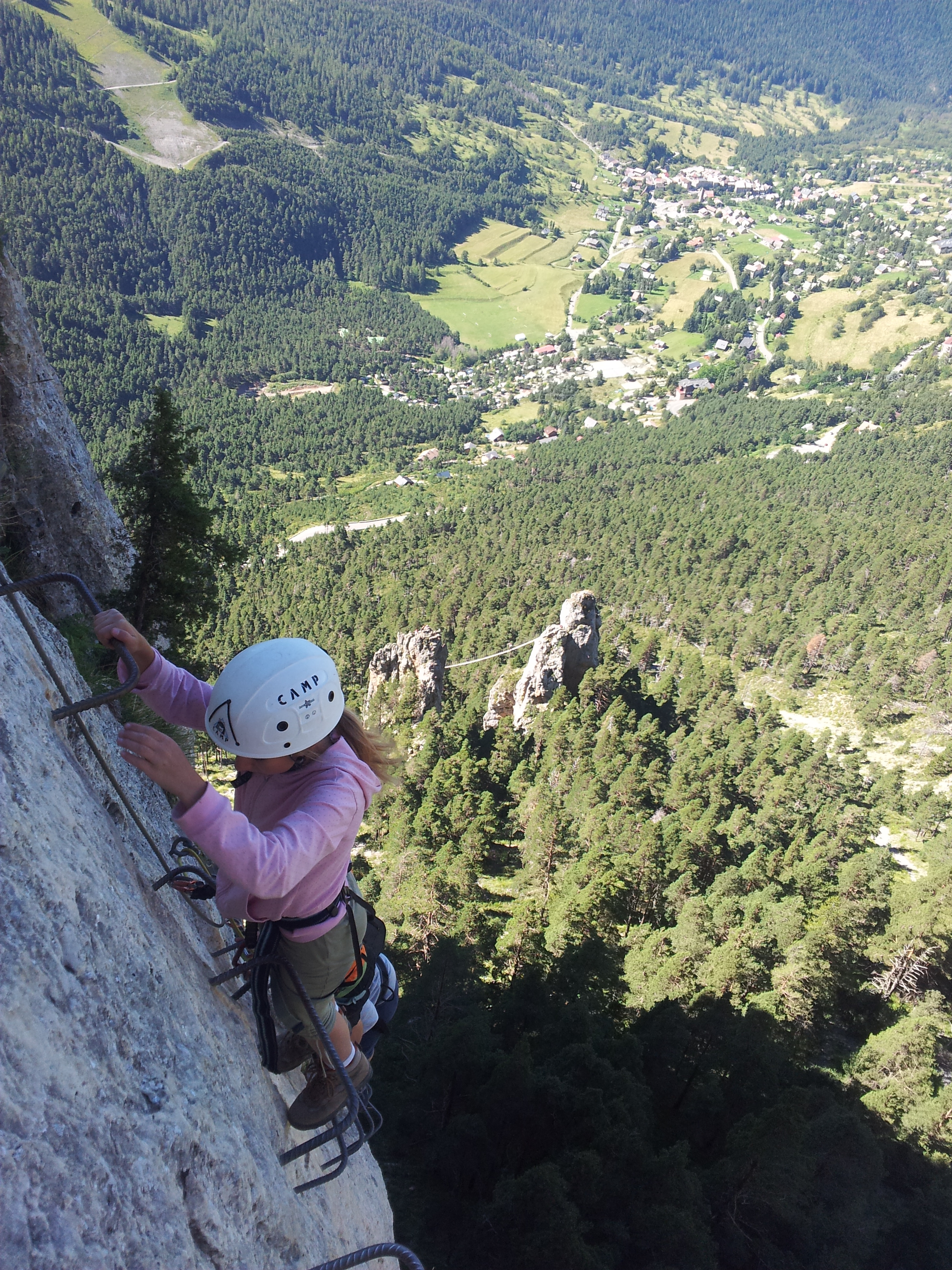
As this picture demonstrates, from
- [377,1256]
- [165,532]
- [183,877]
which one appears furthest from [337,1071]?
[165,532]

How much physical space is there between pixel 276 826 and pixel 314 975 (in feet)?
4.29

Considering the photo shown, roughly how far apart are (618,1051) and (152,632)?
707 inches

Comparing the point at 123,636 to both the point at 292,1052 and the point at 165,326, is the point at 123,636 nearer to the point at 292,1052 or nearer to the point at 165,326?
the point at 292,1052

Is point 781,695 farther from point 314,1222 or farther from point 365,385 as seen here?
point 365,385

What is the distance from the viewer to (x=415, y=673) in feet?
172

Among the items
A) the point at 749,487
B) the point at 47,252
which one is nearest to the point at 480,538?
the point at 749,487

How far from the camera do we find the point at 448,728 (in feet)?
159

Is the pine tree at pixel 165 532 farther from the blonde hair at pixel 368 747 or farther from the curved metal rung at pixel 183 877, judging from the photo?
the blonde hair at pixel 368 747

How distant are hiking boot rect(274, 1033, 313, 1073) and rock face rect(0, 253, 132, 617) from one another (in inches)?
524

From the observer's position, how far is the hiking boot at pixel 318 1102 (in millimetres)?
4520

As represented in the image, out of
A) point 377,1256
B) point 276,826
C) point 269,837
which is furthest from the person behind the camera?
point 276,826

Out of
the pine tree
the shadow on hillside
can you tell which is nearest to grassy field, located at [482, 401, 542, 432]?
the pine tree

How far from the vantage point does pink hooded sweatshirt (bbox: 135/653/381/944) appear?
3027 millimetres

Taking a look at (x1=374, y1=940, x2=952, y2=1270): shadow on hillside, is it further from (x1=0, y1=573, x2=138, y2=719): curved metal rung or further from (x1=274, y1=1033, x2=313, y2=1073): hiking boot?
(x1=0, y1=573, x2=138, y2=719): curved metal rung
